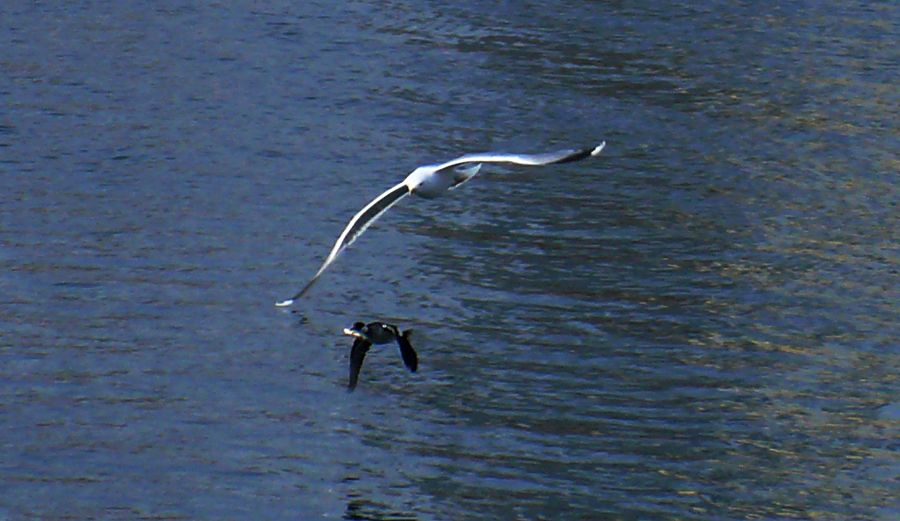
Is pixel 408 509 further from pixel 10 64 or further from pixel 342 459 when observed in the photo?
pixel 10 64

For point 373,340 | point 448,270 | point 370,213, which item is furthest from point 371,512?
point 448,270

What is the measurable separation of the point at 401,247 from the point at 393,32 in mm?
9919

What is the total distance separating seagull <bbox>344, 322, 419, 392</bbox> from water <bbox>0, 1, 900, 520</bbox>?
18.0 inches

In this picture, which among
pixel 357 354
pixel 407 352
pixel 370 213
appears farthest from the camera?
pixel 357 354

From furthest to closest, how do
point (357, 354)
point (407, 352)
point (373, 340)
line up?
point (357, 354) < point (407, 352) < point (373, 340)

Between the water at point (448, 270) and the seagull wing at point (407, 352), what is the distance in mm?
479

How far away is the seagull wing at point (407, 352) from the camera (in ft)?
41.9

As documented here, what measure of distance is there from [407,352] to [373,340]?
0.28m

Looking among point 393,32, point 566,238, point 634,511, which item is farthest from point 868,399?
point 393,32

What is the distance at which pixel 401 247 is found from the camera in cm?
1764

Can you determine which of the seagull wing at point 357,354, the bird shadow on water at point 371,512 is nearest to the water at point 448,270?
the bird shadow on water at point 371,512

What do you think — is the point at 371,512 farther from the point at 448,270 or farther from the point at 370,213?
the point at 448,270

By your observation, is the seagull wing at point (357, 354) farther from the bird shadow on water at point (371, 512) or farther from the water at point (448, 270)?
the bird shadow on water at point (371, 512)

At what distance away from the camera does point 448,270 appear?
16.8 meters
